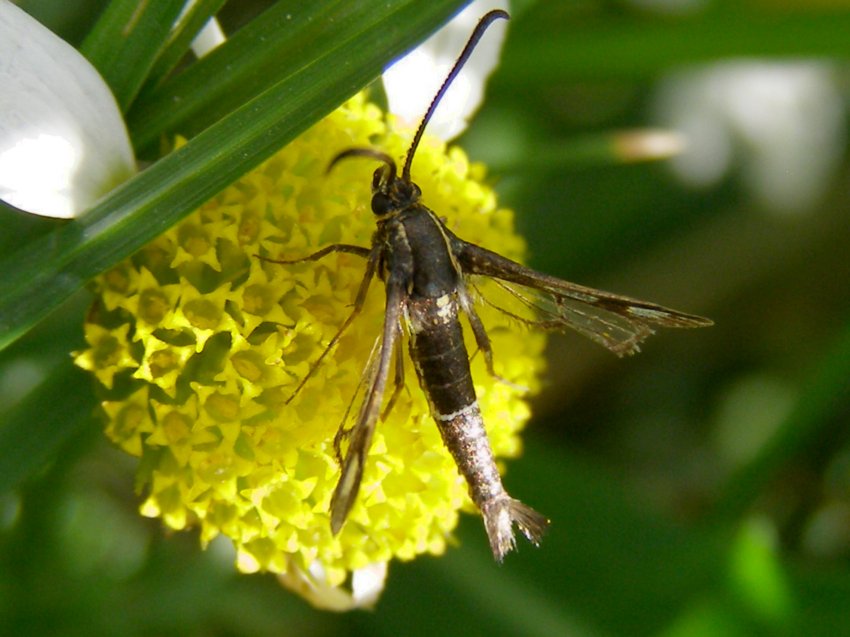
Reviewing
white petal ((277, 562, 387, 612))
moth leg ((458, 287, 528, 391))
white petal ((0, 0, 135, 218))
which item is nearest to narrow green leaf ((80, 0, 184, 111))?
white petal ((0, 0, 135, 218))

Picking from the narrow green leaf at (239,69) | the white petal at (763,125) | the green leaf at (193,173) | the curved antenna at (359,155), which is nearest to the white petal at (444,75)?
the curved antenna at (359,155)

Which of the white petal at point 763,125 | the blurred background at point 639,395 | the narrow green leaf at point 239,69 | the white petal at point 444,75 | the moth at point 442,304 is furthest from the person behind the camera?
the white petal at point 763,125

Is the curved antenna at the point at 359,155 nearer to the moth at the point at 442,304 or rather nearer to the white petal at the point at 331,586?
the moth at the point at 442,304

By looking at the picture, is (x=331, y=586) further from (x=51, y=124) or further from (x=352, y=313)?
(x=51, y=124)

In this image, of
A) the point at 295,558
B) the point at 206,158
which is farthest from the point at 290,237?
the point at 295,558

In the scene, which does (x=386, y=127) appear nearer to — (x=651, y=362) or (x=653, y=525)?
(x=653, y=525)

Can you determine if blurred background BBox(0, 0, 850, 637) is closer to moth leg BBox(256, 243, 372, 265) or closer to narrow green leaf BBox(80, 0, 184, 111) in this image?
narrow green leaf BBox(80, 0, 184, 111)
